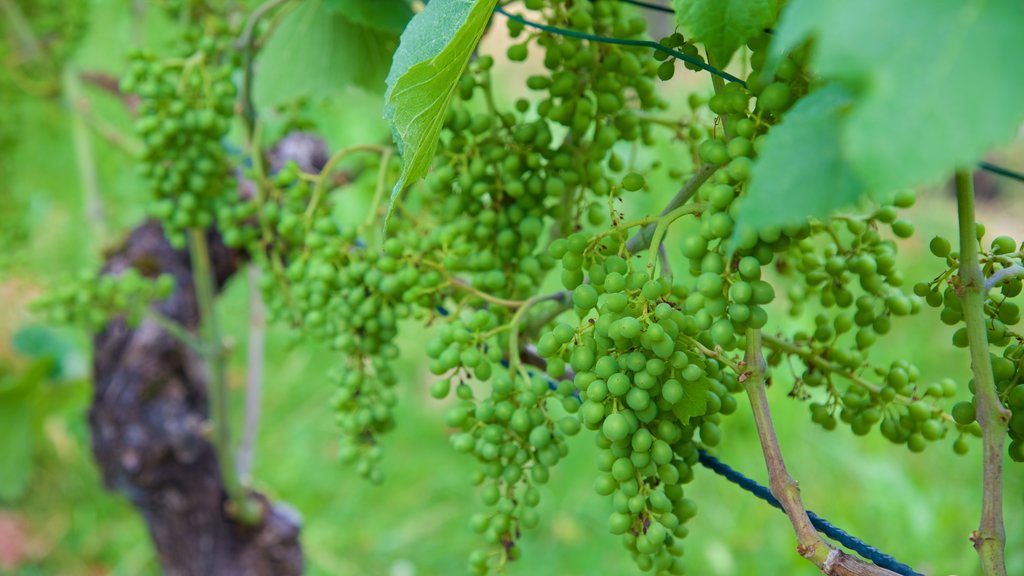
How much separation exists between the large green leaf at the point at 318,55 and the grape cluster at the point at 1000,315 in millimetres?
548

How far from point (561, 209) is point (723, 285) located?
0.85 ft

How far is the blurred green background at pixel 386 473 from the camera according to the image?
2010 millimetres

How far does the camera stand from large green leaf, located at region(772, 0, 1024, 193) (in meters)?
0.25

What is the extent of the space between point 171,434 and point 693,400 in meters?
0.99

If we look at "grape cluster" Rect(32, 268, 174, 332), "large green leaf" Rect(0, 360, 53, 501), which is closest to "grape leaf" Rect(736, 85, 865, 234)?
"grape cluster" Rect(32, 268, 174, 332)

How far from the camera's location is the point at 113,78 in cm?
176

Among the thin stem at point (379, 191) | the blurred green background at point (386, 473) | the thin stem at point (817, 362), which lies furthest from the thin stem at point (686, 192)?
the blurred green background at point (386, 473)

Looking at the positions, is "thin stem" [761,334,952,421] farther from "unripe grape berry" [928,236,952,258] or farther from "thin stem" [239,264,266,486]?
"thin stem" [239,264,266,486]

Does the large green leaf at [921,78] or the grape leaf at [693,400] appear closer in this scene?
the large green leaf at [921,78]

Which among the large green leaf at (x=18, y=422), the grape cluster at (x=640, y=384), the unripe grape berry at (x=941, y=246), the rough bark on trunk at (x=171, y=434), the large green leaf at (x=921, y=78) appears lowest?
the large green leaf at (x=18, y=422)

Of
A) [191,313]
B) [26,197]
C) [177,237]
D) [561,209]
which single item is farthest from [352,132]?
[561,209]

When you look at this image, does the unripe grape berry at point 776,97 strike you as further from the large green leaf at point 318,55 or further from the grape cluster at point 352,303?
the large green leaf at point 318,55

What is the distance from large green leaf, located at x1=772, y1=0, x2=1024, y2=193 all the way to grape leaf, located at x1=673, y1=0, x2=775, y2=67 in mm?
169

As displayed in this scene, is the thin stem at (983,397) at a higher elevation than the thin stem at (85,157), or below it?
higher
